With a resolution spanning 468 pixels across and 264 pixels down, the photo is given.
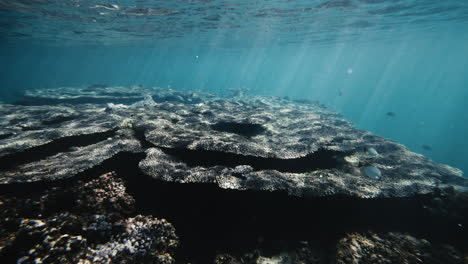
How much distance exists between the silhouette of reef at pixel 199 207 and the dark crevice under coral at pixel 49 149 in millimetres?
26

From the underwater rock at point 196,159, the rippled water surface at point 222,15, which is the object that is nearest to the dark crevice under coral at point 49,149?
the underwater rock at point 196,159

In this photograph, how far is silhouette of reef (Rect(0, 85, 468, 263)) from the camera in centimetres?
341

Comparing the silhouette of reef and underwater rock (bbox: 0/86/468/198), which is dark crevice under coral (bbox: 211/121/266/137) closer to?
underwater rock (bbox: 0/86/468/198)

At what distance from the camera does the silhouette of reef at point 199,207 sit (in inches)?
134

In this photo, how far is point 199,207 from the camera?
4547mm

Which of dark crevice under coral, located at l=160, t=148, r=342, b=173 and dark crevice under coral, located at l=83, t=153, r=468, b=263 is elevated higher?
dark crevice under coral, located at l=160, t=148, r=342, b=173

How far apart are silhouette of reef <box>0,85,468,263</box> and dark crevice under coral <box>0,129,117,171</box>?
3 cm

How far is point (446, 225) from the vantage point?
5379 millimetres

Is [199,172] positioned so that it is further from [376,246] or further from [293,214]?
[376,246]

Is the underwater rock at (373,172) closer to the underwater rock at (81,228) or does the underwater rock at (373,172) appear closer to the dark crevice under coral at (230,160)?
the dark crevice under coral at (230,160)

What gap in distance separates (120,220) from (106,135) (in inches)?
150

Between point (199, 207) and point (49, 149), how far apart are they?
181 inches

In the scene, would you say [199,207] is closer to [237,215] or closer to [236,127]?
[237,215]

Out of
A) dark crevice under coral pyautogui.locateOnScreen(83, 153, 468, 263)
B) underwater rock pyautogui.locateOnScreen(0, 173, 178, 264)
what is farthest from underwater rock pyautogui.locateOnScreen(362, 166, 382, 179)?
underwater rock pyautogui.locateOnScreen(0, 173, 178, 264)
